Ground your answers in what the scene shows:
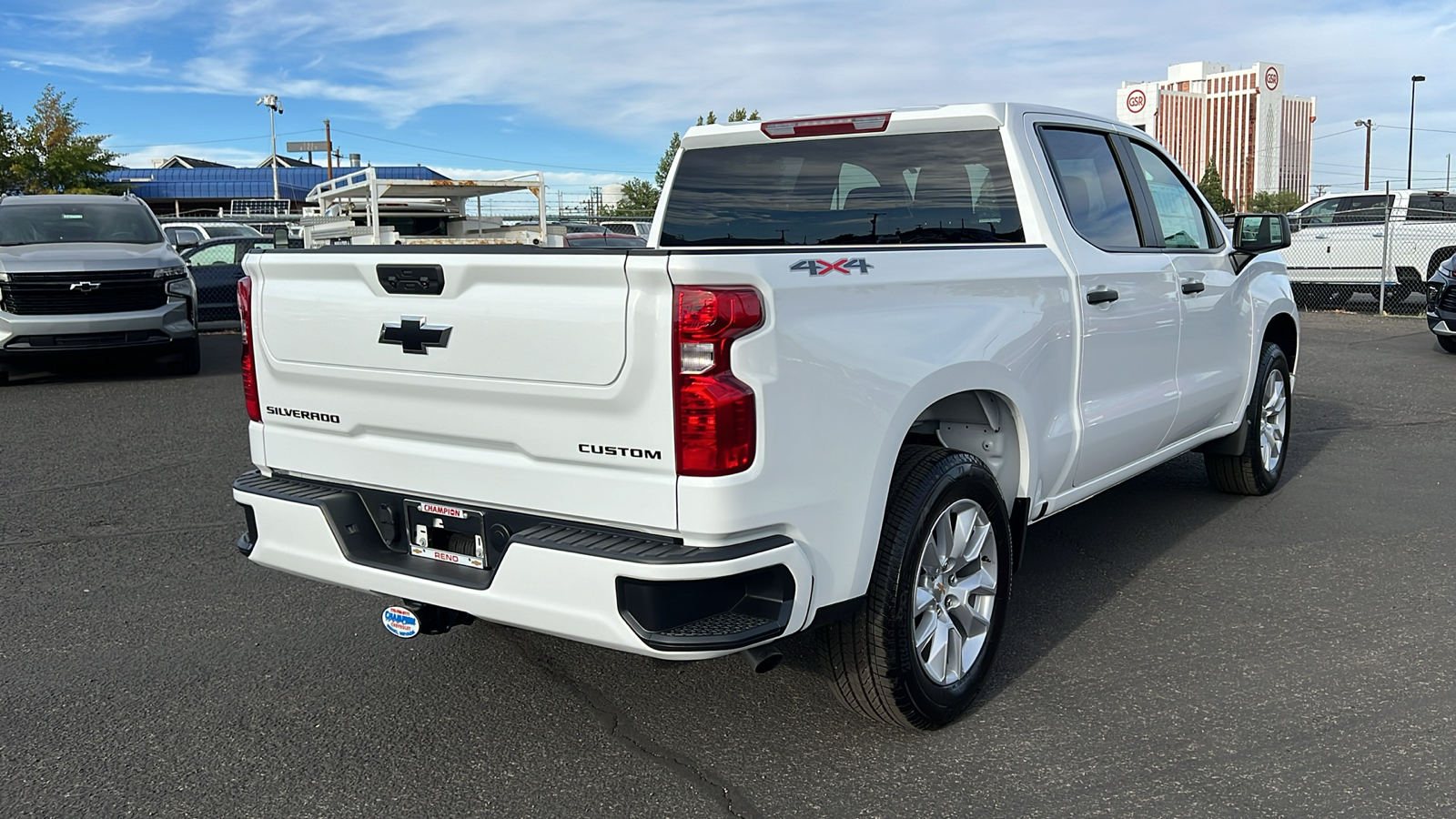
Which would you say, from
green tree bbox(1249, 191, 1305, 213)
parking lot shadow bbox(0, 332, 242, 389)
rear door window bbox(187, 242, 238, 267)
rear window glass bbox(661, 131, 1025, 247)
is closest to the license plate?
rear window glass bbox(661, 131, 1025, 247)

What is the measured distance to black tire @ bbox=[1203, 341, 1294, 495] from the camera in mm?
6070

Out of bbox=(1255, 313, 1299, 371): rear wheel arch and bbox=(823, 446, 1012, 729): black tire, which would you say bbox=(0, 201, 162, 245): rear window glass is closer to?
bbox=(1255, 313, 1299, 371): rear wheel arch

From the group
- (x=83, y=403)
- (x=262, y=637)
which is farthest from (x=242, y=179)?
(x=262, y=637)

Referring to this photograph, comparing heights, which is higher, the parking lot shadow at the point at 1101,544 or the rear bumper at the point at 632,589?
the rear bumper at the point at 632,589

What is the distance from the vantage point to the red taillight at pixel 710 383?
2707 mm

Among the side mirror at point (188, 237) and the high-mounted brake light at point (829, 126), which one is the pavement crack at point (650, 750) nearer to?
the high-mounted brake light at point (829, 126)

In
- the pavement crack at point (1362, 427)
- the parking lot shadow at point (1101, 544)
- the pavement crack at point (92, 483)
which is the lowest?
the parking lot shadow at point (1101, 544)

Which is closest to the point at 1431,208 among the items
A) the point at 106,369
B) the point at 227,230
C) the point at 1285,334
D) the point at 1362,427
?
the point at 1362,427

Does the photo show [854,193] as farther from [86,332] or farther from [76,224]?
[76,224]

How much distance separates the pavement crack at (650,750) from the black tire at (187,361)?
911cm

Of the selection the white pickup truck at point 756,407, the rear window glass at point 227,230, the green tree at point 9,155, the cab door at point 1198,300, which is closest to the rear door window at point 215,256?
the rear window glass at point 227,230

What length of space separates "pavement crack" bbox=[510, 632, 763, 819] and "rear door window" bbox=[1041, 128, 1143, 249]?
2.40m

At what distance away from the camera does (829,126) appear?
4520 mm

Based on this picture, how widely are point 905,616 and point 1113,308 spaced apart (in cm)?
176
